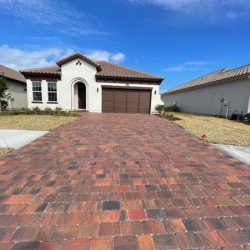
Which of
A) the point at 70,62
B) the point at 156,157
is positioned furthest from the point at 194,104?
the point at 156,157

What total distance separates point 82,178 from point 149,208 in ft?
4.82

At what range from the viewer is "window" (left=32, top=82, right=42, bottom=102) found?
17.0m

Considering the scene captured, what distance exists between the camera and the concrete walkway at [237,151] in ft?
16.0

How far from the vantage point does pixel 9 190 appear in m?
2.93

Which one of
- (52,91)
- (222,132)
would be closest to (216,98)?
(222,132)

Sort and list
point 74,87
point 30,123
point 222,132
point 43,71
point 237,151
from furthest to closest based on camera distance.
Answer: point 74,87
point 43,71
point 30,123
point 222,132
point 237,151

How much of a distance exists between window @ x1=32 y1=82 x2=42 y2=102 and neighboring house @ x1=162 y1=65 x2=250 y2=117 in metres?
17.3

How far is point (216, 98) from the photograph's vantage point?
17.8 meters

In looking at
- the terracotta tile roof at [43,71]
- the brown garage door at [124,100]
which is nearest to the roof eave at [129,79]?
the brown garage door at [124,100]

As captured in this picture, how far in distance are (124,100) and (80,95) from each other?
4707 millimetres

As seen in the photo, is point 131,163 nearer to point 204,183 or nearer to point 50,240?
point 204,183

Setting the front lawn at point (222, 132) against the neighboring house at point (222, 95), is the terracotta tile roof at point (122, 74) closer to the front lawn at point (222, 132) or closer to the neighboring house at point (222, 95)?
the neighboring house at point (222, 95)

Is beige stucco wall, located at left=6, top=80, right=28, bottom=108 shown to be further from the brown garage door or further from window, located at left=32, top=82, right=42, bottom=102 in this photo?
the brown garage door

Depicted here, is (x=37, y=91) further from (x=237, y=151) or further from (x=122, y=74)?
(x=237, y=151)
